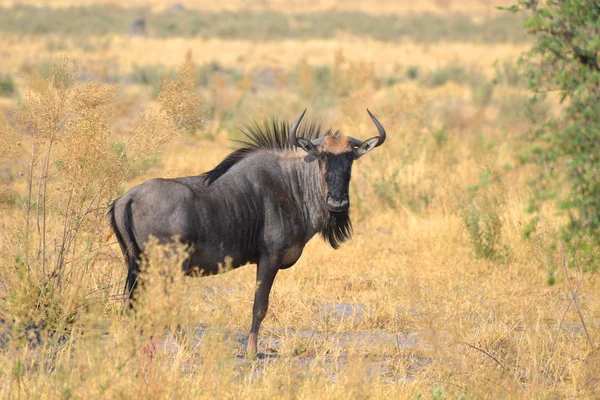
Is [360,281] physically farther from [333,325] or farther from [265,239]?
[265,239]

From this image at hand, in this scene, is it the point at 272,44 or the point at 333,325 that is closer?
the point at 333,325

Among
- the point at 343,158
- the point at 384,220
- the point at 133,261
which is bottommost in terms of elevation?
the point at 384,220

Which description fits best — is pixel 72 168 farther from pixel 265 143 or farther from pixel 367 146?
pixel 367 146

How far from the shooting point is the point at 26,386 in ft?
14.2

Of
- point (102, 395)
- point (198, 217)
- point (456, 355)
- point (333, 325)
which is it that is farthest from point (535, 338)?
point (102, 395)

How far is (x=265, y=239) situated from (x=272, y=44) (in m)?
42.9

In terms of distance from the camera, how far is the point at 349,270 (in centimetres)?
877

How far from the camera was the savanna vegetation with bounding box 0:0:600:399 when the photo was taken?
436 cm

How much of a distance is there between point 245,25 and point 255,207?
54466 millimetres

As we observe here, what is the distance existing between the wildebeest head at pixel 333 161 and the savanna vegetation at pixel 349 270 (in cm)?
81

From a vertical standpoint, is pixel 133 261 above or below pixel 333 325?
above

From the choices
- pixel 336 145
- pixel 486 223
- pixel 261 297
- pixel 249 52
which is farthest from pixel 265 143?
pixel 249 52

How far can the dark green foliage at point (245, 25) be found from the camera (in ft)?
170

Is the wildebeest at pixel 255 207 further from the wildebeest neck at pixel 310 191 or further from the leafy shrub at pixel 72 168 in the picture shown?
the leafy shrub at pixel 72 168
